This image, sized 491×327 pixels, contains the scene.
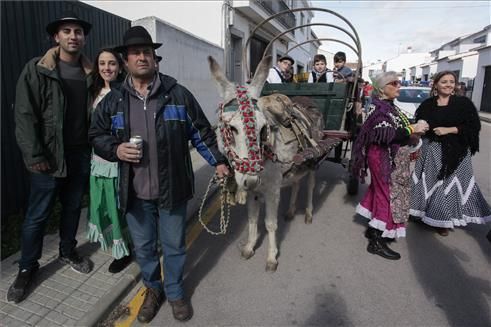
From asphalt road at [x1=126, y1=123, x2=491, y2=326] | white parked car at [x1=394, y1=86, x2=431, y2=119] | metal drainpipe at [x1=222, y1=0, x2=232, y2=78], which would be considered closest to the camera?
asphalt road at [x1=126, y1=123, x2=491, y2=326]

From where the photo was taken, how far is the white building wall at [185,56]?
745 centimetres

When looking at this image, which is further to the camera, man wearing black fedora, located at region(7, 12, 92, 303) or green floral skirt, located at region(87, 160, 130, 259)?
green floral skirt, located at region(87, 160, 130, 259)

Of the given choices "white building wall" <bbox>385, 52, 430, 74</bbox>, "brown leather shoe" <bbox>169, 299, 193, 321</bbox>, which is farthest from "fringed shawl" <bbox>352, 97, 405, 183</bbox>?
"white building wall" <bbox>385, 52, 430, 74</bbox>

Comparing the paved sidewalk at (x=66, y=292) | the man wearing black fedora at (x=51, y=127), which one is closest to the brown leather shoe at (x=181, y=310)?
the paved sidewalk at (x=66, y=292)

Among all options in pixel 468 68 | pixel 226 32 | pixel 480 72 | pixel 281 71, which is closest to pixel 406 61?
pixel 468 68

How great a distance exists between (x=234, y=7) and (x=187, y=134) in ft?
40.2

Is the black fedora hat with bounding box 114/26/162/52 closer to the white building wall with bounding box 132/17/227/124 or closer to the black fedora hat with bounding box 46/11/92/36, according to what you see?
the black fedora hat with bounding box 46/11/92/36

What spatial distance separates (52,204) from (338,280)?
2894mm

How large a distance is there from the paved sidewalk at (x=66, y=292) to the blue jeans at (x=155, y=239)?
435 mm

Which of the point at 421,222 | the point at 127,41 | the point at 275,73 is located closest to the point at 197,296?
the point at 127,41

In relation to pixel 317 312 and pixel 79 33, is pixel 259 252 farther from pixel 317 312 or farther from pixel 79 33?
pixel 79 33

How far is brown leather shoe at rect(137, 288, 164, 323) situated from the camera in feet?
8.90

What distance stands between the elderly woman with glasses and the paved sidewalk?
277 cm

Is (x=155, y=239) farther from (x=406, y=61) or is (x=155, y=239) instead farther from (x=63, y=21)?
(x=406, y=61)
